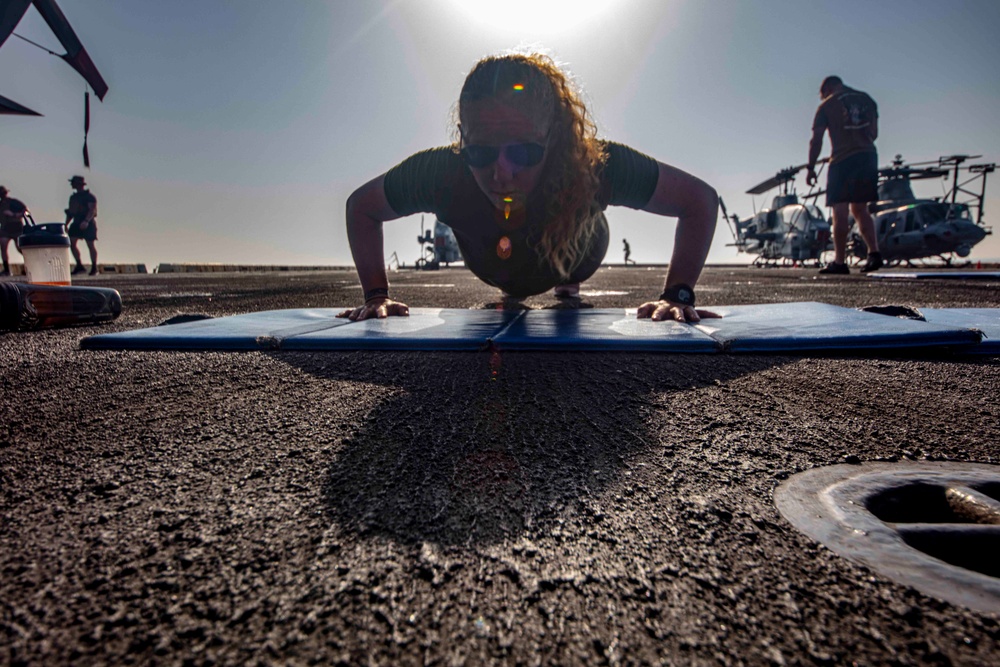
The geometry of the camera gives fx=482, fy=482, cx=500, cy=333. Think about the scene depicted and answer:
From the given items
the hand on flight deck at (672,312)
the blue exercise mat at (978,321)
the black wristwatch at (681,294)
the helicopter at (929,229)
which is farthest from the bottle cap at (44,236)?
the helicopter at (929,229)

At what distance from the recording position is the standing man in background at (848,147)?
6.13 metres

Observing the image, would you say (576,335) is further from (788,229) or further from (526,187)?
(788,229)

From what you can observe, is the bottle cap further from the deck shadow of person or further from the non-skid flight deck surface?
the deck shadow of person

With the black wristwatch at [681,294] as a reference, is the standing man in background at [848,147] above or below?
above

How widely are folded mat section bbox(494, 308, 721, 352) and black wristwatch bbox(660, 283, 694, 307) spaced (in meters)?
0.32

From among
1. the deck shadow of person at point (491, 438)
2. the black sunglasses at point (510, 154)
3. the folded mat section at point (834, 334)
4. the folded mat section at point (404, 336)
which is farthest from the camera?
the black sunglasses at point (510, 154)

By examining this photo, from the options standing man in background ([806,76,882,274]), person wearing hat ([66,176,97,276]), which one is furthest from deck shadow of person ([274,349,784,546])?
person wearing hat ([66,176,97,276])

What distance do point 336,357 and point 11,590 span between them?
1.07 metres

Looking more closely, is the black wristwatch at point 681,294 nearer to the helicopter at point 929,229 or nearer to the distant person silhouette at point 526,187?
the distant person silhouette at point 526,187

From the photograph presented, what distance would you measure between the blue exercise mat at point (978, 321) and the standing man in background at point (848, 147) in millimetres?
4928

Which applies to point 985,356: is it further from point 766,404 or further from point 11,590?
point 11,590

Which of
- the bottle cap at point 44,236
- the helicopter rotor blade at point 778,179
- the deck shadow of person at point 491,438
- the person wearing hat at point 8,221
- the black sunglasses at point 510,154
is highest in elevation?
the helicopter rotor blade at point 778,179

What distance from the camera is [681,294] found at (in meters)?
2.18

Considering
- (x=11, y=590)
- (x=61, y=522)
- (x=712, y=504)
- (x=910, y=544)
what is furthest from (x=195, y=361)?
(x=910, y=544)
